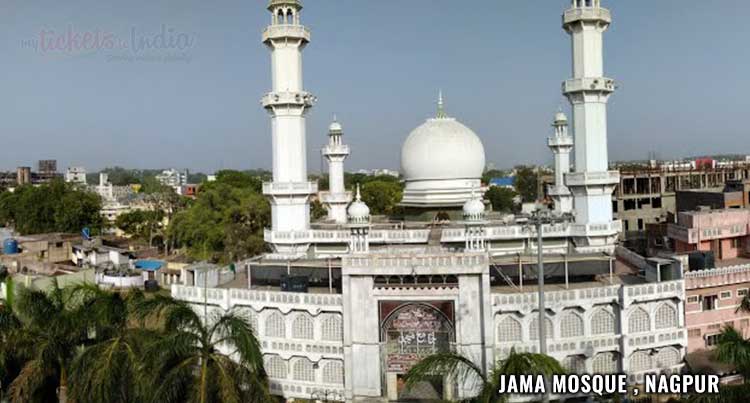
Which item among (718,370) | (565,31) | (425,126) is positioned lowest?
(718,370)

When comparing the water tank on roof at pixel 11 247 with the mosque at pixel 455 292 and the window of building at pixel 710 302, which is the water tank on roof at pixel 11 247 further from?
the window of building at pixel 710 302

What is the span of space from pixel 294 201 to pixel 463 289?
12790mm

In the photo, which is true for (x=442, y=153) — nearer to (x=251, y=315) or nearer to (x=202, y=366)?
(x=251, y=315)

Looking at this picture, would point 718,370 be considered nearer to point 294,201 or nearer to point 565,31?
point 565,31

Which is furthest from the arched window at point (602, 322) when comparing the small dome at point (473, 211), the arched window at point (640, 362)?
the small dome at point (473, 211)

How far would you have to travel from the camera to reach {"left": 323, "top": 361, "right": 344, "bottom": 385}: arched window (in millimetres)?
21500

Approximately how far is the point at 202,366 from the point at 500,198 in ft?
252

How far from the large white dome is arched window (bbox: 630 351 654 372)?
15.6 m

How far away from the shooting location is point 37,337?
17078 mm

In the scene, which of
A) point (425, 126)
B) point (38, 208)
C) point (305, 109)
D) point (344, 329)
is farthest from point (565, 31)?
point (38, 208)

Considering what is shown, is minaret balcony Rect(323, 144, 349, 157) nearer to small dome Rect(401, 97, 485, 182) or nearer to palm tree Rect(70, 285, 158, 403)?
small dome Rect(401, 97, 485, 182)

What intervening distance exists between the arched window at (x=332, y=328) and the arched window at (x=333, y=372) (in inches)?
33.0

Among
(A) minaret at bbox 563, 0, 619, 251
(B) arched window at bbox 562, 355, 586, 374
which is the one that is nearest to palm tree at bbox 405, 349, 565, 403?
(B) arched window at bbox 562, 355, 586, 374

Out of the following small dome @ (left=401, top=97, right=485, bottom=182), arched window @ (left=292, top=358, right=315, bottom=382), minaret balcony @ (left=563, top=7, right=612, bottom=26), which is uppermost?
minaret balcony @ (left=563, top=7, right=612, bottom=26)
